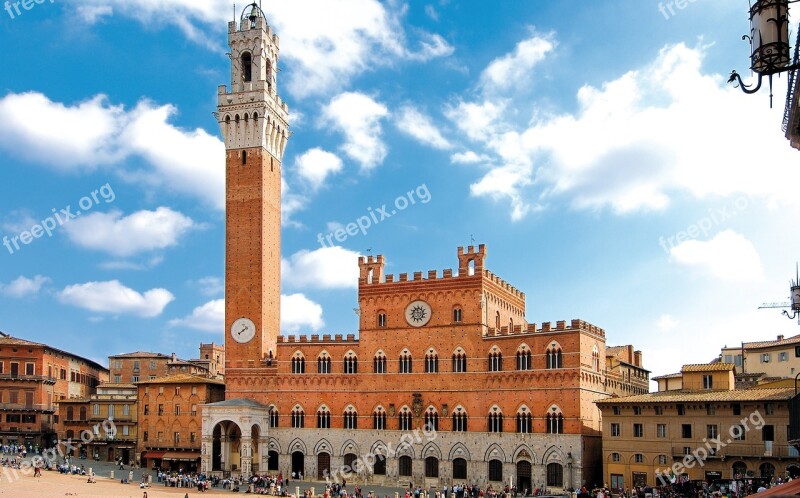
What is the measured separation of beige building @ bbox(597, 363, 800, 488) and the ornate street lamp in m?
35.5

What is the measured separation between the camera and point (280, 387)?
65.2 metres

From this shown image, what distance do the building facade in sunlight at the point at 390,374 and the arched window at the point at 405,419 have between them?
0.12 metres

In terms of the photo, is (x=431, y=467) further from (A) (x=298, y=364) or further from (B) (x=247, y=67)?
(B) (x=247, y=67)

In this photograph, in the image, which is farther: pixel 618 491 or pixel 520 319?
pixel 520 319

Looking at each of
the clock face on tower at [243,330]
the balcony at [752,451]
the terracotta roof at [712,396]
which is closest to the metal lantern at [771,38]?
the terracotta roof at [712,396]

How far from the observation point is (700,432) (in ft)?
164

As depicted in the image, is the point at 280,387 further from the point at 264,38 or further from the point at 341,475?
the point at 264,38

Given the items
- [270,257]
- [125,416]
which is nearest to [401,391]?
[270,257]

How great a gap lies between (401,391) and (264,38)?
33.1 meters

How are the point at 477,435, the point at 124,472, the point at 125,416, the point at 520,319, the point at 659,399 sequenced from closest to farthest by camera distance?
the point at 659,399
the point at 477,435
the point at 124,472
the point at 520,319
the point at 125,416

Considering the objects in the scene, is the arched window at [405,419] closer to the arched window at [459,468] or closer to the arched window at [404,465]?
the arched window at [404,465]

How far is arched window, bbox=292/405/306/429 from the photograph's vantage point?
64.3 metres

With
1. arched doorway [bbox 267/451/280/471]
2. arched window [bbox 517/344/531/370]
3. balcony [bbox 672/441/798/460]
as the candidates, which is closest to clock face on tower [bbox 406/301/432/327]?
arched window [bbox 517/344/531/370]

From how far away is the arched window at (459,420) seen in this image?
5925 cm
